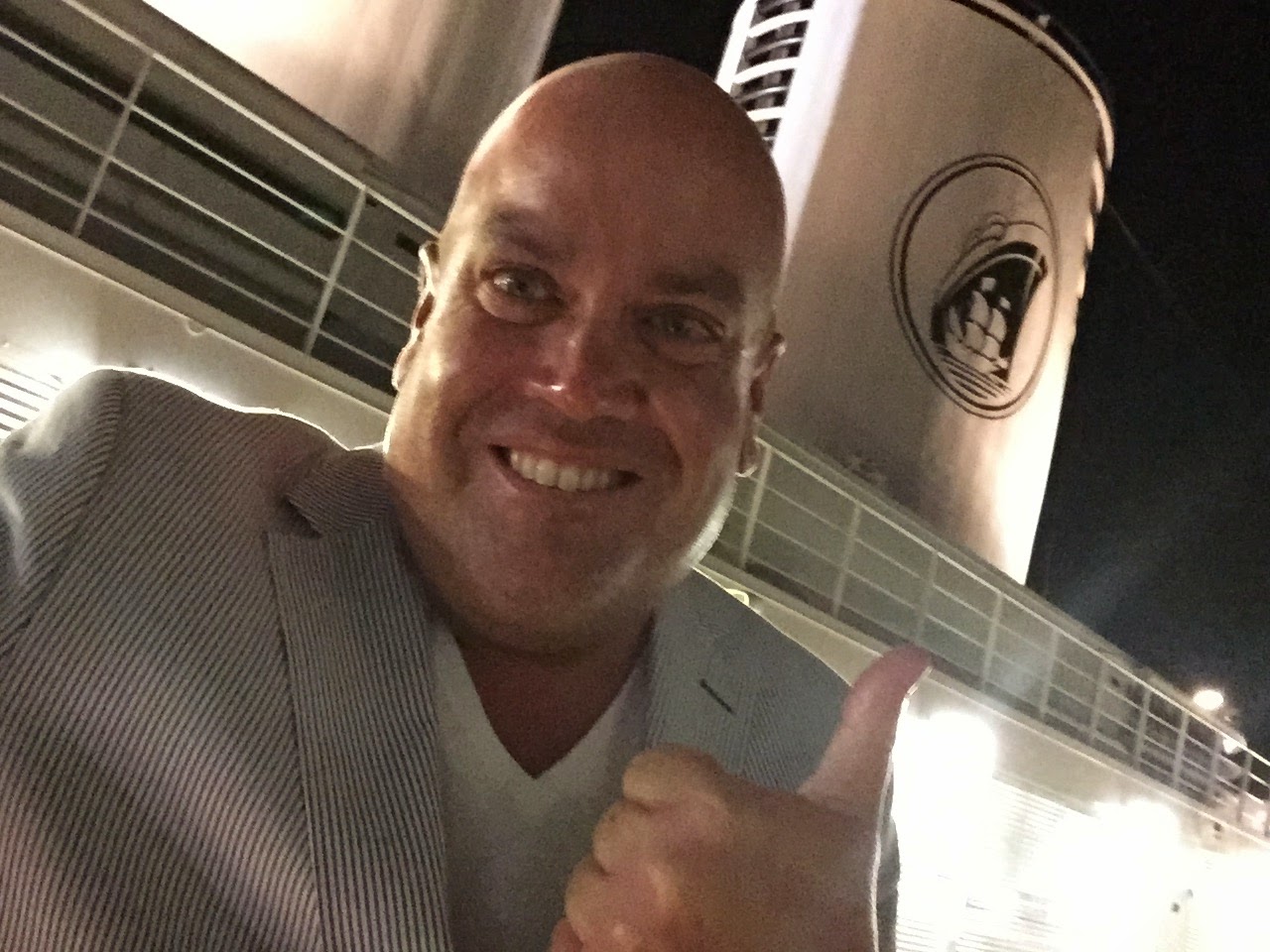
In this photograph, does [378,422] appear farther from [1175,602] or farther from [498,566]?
[1175,602]

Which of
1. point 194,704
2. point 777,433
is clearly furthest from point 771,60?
point 194,704

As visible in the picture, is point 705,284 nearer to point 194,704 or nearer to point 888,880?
point 194,704

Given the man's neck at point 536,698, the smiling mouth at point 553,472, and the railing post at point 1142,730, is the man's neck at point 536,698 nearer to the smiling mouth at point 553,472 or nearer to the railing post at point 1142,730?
the smiling mouth at point 553,472

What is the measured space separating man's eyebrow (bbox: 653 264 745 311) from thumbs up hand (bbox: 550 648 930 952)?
45 cm

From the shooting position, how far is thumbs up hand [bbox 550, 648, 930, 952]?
1.66ft

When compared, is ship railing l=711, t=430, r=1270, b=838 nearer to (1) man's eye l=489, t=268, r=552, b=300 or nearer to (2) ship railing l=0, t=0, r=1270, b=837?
(2) ship railing l=0, t=0, r=1270, b=837

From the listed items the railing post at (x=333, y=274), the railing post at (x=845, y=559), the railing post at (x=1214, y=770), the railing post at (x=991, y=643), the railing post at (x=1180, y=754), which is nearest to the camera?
the railing post at (x=333, y=274)

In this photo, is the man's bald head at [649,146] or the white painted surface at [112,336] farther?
the white painted surface at [112,336]

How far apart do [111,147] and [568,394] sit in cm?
135

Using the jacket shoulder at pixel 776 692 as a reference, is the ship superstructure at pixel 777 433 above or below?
above

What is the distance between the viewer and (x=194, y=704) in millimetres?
691

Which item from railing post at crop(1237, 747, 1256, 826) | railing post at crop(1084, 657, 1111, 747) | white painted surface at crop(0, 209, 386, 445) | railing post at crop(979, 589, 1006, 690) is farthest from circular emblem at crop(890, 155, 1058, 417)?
railing post at crop(1237, 747, 1256, 826)

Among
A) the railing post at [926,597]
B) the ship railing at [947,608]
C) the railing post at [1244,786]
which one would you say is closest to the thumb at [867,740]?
the ship railing at [947,608]

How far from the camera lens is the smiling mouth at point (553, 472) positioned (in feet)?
2.79
